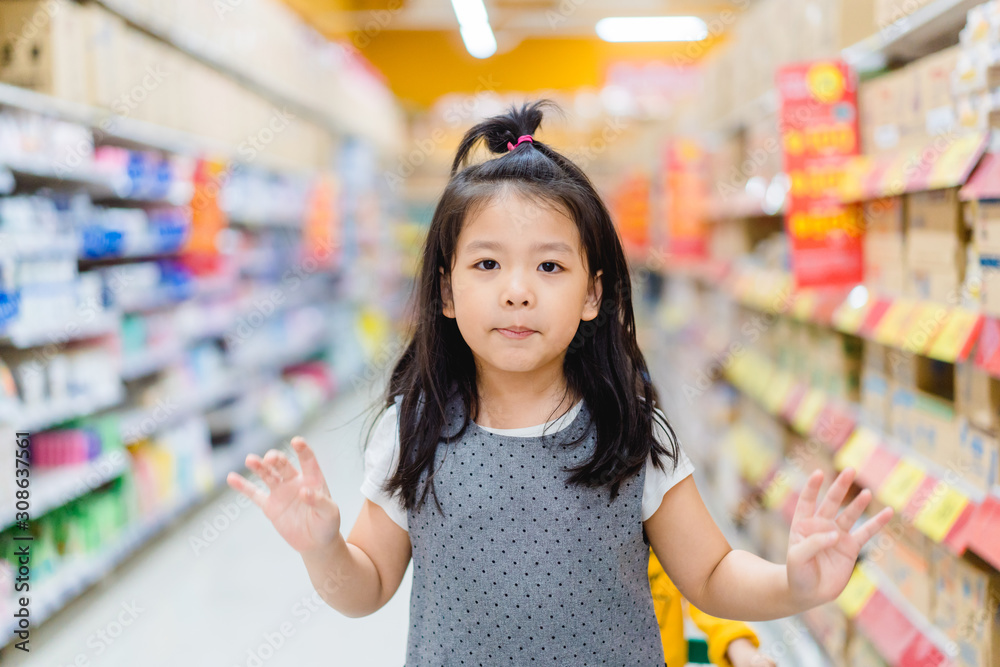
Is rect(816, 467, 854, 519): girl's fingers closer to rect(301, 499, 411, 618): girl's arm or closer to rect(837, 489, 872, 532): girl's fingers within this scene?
rect(837, 489, 872, 532): girl's fingers

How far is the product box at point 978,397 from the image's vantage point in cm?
182

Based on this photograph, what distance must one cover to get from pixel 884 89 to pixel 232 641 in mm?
2972

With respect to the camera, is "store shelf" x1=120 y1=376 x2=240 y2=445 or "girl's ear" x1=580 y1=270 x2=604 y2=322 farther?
"store shelf" x1=120 y1=376 x2=240 y2=445

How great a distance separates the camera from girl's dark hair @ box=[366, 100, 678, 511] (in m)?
1.21

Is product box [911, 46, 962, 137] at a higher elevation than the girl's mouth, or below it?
higher

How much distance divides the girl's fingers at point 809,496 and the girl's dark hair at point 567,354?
0.22 metres

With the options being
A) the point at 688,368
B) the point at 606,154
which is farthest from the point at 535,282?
the point at 606,154

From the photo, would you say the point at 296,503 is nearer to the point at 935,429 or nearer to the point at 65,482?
the point at 935,429

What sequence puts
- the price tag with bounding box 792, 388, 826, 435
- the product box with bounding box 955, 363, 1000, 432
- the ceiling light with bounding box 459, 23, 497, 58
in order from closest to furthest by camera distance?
the product box with bounding box 955, 363, 1000, 432, the price tag with bounding box 792, 388, 826, 435, the ceiling light with bounding box 459, 23, 497, 58

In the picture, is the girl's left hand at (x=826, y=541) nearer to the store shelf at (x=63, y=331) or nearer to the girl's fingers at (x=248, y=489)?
the girl's fingers at (x=248, y=489)

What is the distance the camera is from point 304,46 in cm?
702

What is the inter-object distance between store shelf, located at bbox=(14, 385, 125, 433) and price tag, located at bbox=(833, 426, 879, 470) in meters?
2.80

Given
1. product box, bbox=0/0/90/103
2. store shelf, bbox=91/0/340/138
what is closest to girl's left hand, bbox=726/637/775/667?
product box, bbox=0/0/90/103

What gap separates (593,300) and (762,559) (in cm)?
45
